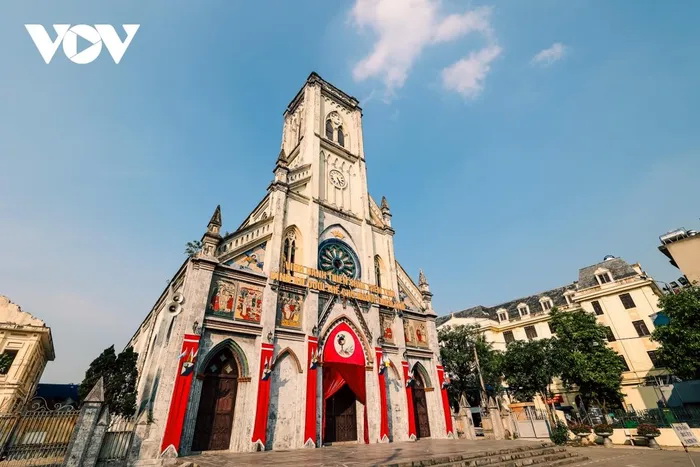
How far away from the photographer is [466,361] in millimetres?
32125

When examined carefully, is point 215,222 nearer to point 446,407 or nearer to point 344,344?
point 344,344

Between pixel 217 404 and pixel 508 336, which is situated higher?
pixel 508 336

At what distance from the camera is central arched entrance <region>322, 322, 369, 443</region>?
16859 mm

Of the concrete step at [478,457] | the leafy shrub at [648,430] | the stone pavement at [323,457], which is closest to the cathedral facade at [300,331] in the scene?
the stone pavement at [323,457]

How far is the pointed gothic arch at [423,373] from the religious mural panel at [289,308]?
9.19 metres

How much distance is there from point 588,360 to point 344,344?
74.6ft

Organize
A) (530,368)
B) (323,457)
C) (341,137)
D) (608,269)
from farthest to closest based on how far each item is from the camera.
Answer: (608,269) < (530,368) < (341,137) < (323,457)

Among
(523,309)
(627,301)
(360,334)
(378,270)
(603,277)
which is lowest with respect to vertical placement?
(360,334)

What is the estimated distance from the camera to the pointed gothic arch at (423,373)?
69.9 ft

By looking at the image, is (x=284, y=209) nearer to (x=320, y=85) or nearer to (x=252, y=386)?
(x=252, y=386)

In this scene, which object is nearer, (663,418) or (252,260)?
(252,260)

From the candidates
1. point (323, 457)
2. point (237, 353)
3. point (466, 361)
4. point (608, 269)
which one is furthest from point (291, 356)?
point (608, 269)

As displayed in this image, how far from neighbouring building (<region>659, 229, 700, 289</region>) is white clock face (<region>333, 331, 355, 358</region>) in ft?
102

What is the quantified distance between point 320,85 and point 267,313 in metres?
20.7
